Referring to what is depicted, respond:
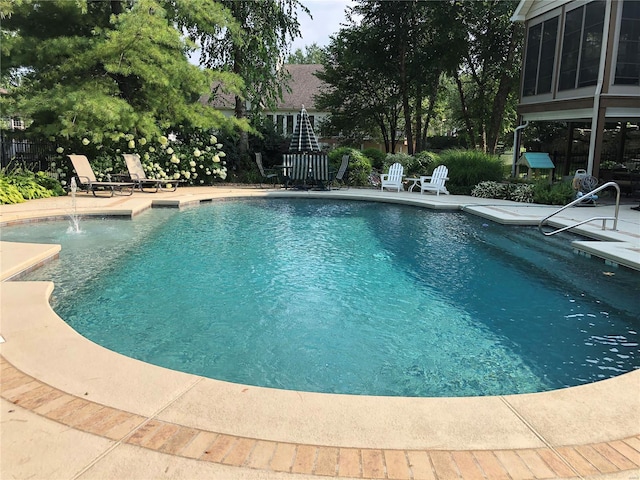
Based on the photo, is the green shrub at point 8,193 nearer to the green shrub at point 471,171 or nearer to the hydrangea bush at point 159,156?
the hydrangea bush at point 159,156

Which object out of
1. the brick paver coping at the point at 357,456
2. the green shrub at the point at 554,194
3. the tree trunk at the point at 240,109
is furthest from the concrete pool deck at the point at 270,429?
the tree trunk at the point at 240,109

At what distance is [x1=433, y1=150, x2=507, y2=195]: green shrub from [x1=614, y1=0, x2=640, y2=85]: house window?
12.2ft

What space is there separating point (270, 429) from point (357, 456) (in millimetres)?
462

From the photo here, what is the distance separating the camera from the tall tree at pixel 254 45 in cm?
1653

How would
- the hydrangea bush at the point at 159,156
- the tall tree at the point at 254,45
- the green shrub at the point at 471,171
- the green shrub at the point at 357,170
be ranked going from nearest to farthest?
the hydrangea bush at the point at 159,156 → the green shrub at the point at 471,171 → the green shrub at the point at 357,170 → the tall tree at the point at 254,45

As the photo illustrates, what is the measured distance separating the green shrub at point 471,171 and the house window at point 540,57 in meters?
2.81

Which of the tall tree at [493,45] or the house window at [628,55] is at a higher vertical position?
the tall tree at [493,45]

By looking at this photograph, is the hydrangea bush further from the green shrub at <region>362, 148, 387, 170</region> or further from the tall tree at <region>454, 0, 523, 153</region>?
the tall tree at <region>454, 0, 523, 153</region>

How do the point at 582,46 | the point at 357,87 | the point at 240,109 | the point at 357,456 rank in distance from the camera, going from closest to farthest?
the point at 357,456 → the point at 582,46 → the point at 240,109 → the point at 357,87

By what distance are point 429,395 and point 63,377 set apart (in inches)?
92.3

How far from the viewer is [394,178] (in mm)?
14812

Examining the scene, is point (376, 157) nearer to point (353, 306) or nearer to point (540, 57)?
point (540, 57)

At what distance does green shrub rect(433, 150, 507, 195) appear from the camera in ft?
46.8

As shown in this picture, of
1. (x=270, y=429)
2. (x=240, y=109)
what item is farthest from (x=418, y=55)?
(x=270, y=429)
